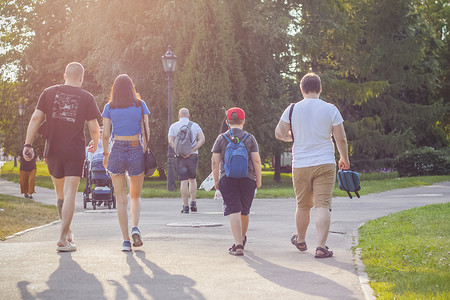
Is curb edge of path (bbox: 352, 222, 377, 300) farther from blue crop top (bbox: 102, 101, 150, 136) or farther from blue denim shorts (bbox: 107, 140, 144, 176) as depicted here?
blue crop top (bbox: 102, 101, 150, 136)

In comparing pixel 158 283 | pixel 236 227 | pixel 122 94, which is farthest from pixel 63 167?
pixel 158 283

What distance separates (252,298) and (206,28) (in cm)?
2152

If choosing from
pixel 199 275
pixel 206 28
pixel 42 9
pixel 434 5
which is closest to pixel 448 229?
pixel 199 275

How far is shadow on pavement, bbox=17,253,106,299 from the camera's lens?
5.70m

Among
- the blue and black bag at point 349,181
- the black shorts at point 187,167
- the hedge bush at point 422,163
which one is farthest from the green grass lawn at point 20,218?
the hedge bush at point 422,163

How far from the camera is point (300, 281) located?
21.1ft

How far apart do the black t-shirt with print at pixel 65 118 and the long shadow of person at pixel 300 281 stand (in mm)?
2372

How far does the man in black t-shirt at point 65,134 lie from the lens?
8203 millimetres

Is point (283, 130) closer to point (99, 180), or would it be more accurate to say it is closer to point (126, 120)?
point (126, 120)

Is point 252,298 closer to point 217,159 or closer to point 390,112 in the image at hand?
point 217,159

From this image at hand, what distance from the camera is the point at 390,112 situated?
142 ft

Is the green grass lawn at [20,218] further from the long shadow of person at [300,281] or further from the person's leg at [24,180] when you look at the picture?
the person's leg at [24,180]

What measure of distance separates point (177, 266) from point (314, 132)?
213 centimetres

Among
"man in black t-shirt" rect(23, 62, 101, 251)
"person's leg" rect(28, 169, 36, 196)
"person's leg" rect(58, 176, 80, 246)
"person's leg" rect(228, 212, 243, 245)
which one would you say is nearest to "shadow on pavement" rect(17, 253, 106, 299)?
"person's leg" rect(58, 176, 80, 246)
